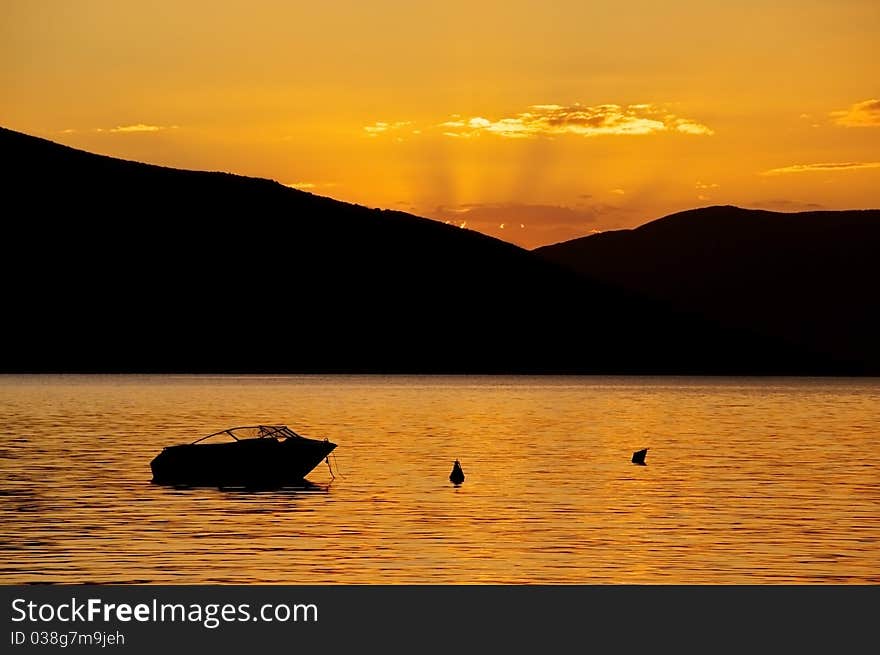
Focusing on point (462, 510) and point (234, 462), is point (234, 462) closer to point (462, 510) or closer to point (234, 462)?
point (234, 462)

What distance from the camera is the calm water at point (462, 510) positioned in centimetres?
4212

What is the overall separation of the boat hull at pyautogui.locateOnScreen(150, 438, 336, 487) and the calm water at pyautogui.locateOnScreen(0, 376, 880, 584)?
103 cm

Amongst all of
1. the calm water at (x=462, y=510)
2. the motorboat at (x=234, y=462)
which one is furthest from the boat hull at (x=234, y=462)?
the calm water at (x=462, y=510)

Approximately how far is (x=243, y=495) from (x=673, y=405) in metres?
119

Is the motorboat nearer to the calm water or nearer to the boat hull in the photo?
the boat hull

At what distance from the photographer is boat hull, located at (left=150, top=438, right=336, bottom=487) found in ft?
220

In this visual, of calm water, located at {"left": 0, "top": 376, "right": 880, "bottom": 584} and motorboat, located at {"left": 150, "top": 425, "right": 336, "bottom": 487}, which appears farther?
motorboat, located at {"left": 150, "top": 425, "right": 336, "bottom": 487}

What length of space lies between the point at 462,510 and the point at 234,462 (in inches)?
532

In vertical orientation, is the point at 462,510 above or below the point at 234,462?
Answer: below

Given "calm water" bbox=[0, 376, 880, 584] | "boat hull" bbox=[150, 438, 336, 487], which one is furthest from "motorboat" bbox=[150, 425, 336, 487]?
"calm water" bbox=[0, 376, 880, 584]

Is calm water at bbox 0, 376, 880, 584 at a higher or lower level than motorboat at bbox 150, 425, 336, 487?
lower

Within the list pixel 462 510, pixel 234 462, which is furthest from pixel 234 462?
pixel 462 510

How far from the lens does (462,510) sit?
189ft
